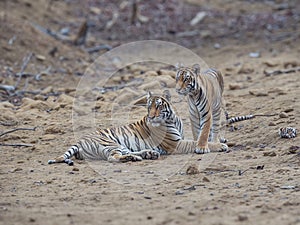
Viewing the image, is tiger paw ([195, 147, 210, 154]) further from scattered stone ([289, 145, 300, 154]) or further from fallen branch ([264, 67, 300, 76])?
fallen branch ([264, 67, 300, 76])

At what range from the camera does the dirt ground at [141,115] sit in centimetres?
544

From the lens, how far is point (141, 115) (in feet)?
30.3

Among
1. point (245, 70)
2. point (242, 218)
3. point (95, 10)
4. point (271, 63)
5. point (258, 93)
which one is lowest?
point (242, 218)

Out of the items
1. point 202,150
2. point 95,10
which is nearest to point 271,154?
point 202,150

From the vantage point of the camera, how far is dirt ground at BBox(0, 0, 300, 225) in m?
5.44

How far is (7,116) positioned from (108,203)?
440 centimetres

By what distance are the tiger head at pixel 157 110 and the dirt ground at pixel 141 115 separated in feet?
1.68

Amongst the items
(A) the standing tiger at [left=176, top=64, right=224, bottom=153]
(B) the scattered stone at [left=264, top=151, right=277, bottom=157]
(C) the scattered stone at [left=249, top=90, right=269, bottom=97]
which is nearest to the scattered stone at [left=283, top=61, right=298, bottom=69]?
(C) the scattered stone at [left=249, top=90, right=269, bottom=97]

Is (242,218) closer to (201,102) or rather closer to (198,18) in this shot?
(201,102)

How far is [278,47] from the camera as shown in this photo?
589 inches

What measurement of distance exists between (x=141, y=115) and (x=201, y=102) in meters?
1.67

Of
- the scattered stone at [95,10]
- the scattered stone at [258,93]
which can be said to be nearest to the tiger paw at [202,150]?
the scattered stone at [258,93]

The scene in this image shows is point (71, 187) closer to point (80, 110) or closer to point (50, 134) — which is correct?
point (50, 134)

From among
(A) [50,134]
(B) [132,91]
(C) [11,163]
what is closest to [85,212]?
(C) [11,163]
